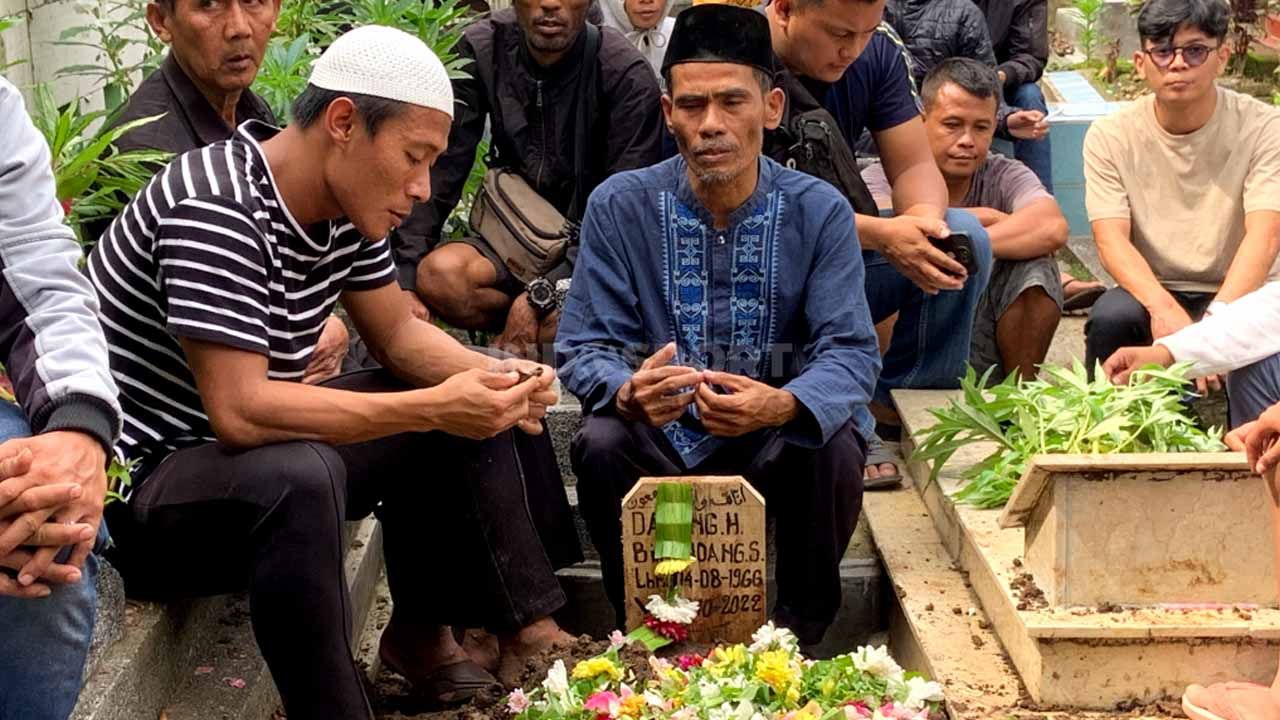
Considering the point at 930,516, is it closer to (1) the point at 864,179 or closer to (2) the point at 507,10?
(1) the point at 864,179

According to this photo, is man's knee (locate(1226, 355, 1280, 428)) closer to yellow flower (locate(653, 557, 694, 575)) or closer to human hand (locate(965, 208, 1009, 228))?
human hand (locate(965, 208, 1009, 228))

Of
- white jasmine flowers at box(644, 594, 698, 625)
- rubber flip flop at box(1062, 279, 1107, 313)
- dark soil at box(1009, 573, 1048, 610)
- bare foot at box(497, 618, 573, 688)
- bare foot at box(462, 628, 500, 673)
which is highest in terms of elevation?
dark soil at box(1009, 573, 1048, 610)

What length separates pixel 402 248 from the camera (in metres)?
5.44

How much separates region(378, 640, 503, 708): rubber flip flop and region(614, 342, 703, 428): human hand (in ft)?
2.42

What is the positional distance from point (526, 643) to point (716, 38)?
1633 millimetres

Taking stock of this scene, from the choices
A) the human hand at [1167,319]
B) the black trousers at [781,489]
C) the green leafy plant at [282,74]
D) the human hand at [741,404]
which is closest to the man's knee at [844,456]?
the black trousers at [781,489]

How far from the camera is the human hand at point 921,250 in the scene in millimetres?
4945

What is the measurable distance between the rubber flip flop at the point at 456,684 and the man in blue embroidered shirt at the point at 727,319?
421mm

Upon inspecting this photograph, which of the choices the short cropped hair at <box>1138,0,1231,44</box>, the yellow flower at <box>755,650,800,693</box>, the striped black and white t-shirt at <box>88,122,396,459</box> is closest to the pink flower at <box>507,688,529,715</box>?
the yellow flower at <box>755,650,800,693</box>

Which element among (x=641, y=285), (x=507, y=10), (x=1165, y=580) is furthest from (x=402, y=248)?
(x=1165, y=580)

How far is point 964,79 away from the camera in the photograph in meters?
5.79

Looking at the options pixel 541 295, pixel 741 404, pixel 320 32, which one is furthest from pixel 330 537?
pixel 320 32

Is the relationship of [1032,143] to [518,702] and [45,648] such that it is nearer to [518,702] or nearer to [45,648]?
[518,702]

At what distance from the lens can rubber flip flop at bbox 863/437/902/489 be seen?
5.15 metres
